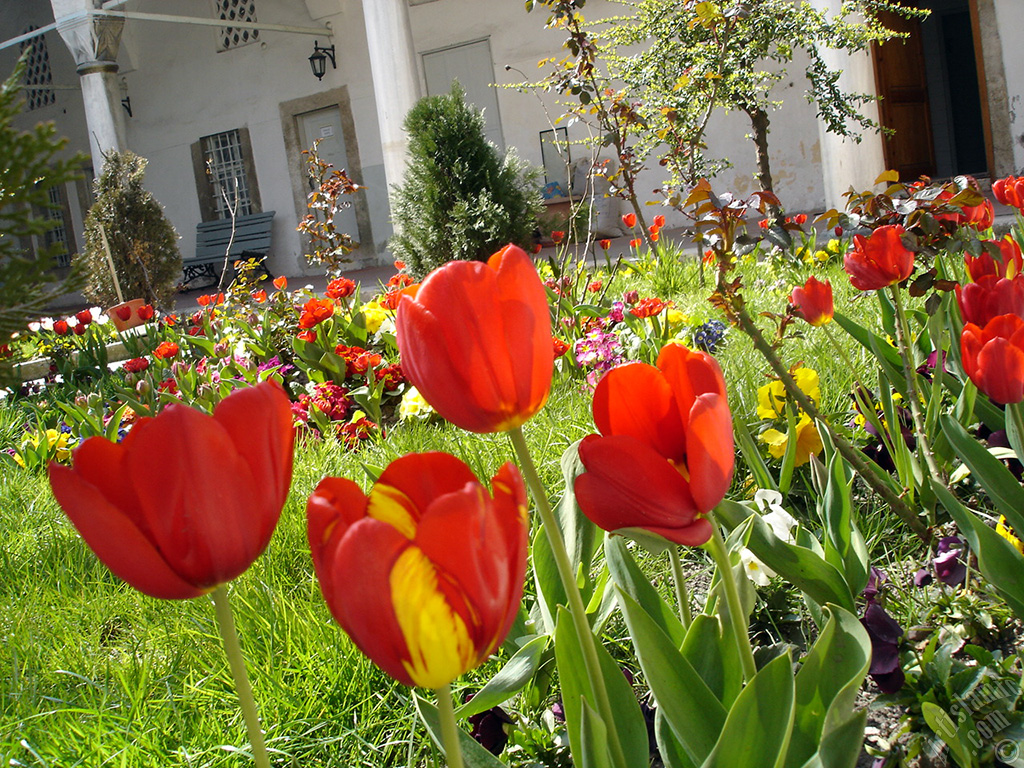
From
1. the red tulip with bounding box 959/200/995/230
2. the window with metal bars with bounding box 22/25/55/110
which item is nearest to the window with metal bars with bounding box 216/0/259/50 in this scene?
the window with metal bars with bounding box 22/25/55/110

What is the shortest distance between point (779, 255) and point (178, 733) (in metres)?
4.04

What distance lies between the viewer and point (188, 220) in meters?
13.2

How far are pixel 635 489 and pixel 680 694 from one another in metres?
0.21

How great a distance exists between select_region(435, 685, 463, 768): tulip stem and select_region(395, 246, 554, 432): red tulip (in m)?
0.14

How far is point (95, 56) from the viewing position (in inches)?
398

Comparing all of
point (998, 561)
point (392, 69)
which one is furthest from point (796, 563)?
point (392, 69)

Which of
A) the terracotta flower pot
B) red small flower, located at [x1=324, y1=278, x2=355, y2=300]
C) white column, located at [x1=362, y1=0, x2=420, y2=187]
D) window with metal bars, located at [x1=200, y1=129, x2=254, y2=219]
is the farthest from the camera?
window with metal bars, located at [x1=200, y1=129, x2=254, y2=219]

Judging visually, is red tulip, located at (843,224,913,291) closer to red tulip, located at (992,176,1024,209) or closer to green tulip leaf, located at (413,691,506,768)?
red tulip, located at (992,176,1024,209)

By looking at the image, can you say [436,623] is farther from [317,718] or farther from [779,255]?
[779,255]

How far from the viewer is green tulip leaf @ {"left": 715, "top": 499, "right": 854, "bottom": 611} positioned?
880mm

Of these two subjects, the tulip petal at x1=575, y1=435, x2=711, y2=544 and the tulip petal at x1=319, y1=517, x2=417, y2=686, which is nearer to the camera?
the tulip petal at x1=319, y1=517, x2=417, y2=686

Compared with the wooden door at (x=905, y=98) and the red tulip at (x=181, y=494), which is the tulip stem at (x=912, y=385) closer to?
the red tulip at (x=181, y=494)

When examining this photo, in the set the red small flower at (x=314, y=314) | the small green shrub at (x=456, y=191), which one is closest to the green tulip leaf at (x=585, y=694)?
the red small flower at (x=314, y=314)

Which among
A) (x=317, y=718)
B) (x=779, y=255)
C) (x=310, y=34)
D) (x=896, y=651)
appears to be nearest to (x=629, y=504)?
(x=896, y=651)
